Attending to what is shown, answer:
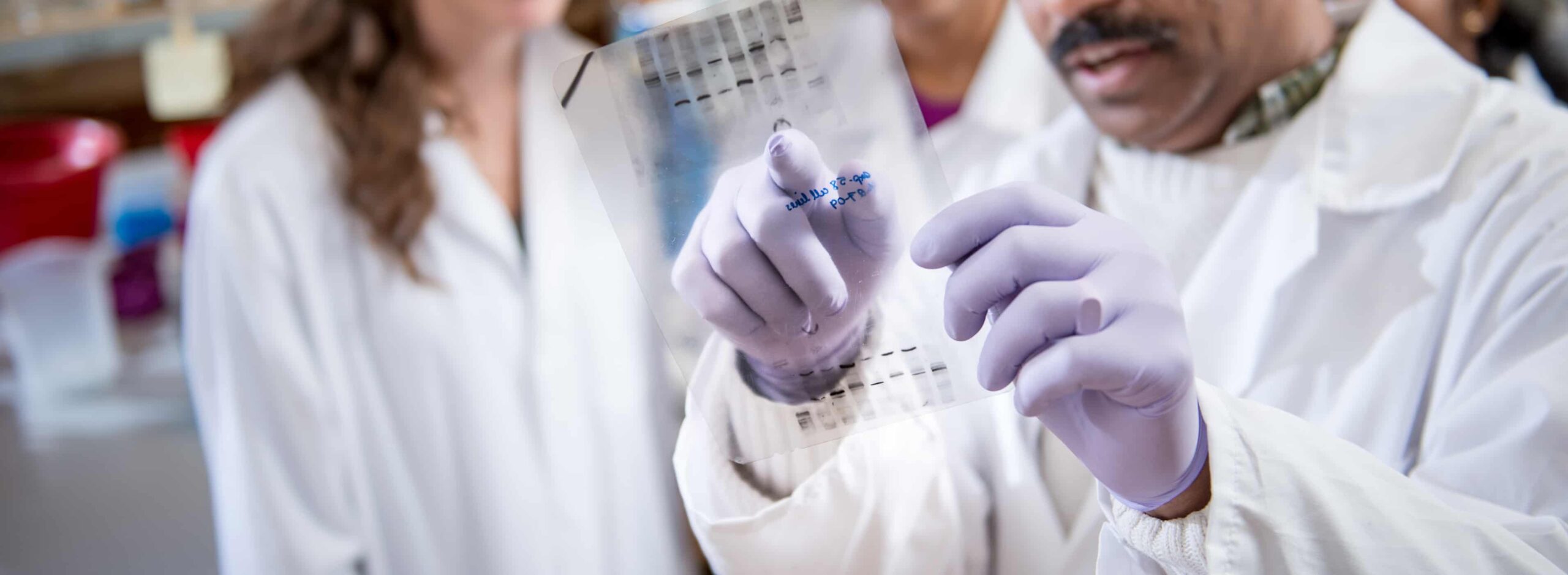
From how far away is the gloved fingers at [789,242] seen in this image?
392mm

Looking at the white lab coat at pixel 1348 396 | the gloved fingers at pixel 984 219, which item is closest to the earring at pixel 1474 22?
the white lab coat at pixel 1348 396

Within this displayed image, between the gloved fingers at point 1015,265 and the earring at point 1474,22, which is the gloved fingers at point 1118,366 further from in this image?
the earring at point 1474,22

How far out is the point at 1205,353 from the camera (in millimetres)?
486

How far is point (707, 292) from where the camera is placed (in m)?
0.41

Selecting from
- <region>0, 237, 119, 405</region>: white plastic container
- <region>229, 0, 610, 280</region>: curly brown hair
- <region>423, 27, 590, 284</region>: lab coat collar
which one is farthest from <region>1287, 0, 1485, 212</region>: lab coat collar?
<region>0, 237, 119, 405</region>: white plastic container

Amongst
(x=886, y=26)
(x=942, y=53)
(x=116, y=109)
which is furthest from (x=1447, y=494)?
(x=116, y=109)

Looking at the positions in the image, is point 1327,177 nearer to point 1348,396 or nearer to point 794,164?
point 1348,396

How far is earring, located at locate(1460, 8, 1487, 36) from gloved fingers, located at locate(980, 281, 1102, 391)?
1.26 ft

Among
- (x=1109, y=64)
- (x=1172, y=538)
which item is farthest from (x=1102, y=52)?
(x=1172, y=538)

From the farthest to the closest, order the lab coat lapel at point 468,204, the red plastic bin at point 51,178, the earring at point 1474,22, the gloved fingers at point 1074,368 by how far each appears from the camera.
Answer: the red plastic bin at point 51,178, the lab coat lapel at point 468,204, the earring at point 1474,22, the gloved fingers at point 1074,368

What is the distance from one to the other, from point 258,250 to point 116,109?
92 cm

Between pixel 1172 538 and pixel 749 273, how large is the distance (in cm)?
21

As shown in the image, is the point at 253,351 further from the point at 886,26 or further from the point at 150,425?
the point at 886,26

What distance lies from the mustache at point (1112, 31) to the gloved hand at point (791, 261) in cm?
17
